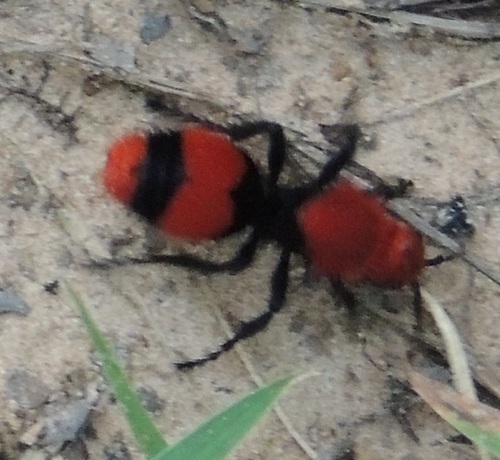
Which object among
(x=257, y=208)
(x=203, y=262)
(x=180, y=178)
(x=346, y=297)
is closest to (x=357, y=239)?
(x=346, y=297)

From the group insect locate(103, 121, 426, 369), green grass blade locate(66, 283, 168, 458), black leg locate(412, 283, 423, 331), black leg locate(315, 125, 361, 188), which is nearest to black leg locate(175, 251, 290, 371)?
insect locate(103, 121, 426, 369)

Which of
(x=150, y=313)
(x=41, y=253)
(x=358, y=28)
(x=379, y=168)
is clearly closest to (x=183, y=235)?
(x=150, y=313)

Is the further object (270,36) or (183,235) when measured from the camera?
(270,36)

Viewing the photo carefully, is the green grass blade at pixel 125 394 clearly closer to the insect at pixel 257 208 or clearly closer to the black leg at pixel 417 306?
the insect at pixel 257 208

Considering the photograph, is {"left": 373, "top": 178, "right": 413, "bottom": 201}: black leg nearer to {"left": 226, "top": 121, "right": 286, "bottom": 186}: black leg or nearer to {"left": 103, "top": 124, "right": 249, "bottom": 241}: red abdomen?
{"left": 226, "top": 121, "right": 286, "bottom": 186}: black leg

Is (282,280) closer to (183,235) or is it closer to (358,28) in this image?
(183,235)

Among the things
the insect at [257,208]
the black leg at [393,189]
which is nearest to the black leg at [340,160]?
the insect at [257,208]
